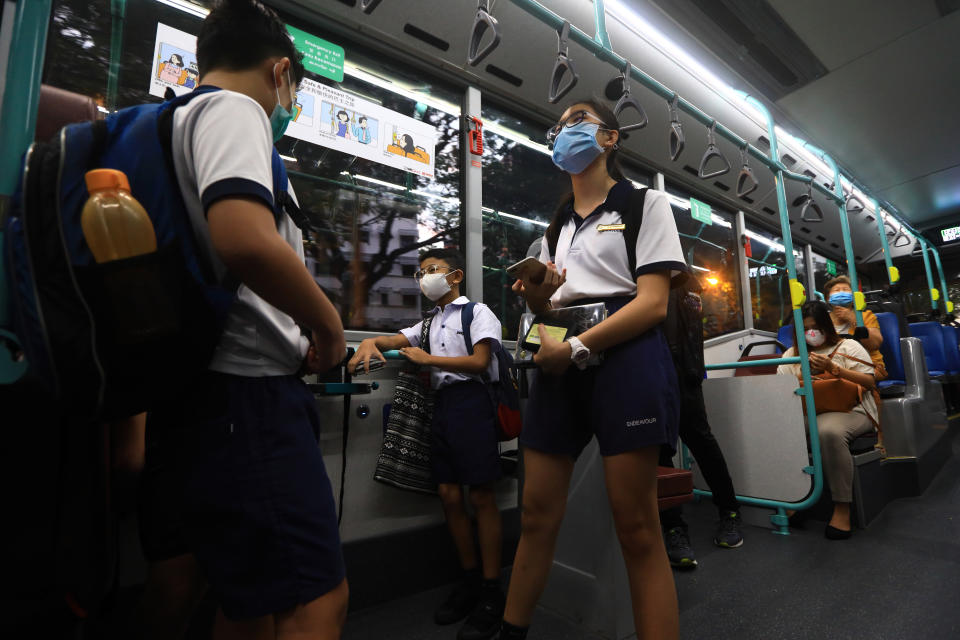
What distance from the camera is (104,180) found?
0.62m

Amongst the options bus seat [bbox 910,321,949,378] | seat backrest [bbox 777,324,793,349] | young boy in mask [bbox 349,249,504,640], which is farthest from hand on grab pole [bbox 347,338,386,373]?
bus seat [bbox 910,321,949,378]

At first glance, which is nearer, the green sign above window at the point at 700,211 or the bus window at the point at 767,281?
the green sign above window at the point at 700,211

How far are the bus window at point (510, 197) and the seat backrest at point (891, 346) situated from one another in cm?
296

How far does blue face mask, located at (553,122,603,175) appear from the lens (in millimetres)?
1374

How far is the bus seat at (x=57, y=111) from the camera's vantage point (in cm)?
90

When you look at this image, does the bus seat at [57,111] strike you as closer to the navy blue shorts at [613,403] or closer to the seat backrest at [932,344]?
the navy blue shorts at [613,403]

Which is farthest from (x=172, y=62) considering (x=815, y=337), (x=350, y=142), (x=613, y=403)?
(x=815, y=337)

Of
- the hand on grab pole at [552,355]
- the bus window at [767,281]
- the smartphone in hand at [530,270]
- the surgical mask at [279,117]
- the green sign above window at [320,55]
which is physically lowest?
the hand on grab pole at [552,355]

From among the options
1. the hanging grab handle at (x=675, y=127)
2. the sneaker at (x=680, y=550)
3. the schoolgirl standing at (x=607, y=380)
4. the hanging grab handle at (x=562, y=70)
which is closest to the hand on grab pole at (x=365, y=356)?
the schoolgirl standing at (x=607, y=380)

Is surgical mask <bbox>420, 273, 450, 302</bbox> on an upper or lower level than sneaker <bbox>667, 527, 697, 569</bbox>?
upper

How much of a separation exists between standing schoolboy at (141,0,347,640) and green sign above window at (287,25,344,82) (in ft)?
6.65

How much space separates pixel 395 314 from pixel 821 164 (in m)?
5.26

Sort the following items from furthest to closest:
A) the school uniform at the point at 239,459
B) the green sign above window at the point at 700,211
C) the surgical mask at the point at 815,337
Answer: the green sign above window at the point at 700,211, the surgical mask at the point at 815,337, the school uniform at the point at 239,459

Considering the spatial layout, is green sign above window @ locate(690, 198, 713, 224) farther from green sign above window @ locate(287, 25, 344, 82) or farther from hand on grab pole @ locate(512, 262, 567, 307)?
hand on grab pole @ locate(512, 262, 567, 307)
